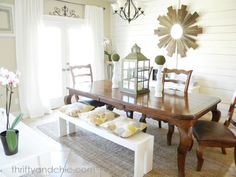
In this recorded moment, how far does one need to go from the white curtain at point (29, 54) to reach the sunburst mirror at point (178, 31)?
255 cm

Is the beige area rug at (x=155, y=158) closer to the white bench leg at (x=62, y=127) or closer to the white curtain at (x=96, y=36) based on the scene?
the white bench leg at (x=62, y=127)

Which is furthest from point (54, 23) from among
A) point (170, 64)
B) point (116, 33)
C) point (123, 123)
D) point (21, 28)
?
point (123, 123)

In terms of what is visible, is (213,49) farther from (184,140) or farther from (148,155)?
(148,155)

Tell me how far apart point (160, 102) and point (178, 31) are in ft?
7.89

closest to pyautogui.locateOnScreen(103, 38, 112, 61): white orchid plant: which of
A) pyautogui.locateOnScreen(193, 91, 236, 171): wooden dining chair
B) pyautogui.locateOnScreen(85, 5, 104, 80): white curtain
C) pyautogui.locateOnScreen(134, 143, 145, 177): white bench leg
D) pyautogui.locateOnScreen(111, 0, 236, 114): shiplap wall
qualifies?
pyautogui.locateOnScreen(85, 5, 104, 80): white curtain

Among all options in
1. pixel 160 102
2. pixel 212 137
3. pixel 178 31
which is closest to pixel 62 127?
pixel 160 102

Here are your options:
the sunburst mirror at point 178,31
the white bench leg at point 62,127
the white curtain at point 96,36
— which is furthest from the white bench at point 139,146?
the white curtain at point 96,36

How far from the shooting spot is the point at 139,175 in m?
2.19

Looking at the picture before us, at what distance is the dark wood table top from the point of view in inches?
81.8

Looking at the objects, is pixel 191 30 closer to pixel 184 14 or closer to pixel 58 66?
pixel 184 14

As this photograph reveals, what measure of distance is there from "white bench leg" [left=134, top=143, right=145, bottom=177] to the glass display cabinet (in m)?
0.79

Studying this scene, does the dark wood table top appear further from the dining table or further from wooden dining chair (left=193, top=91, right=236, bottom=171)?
wooden dining chair (left=193, top=91, right=236, bottom=171)

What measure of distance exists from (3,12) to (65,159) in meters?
2.76

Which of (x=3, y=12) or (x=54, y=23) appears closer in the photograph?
(x=3, y=12)
